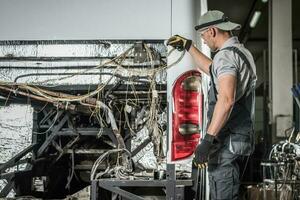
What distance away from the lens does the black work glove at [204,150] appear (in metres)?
2.55

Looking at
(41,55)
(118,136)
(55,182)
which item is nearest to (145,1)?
(41,55)

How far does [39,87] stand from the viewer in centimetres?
336

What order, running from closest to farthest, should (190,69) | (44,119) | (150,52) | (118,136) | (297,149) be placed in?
(190,69) → (150,52) → (118,136) → (44,119) → (297,149)

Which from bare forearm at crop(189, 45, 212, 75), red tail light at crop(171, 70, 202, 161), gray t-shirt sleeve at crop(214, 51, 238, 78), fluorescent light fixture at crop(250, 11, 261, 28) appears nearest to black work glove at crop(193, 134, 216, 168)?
red tail light at crop(171, 70, 202, 161)

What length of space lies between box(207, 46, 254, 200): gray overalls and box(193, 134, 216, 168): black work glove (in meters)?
0.14

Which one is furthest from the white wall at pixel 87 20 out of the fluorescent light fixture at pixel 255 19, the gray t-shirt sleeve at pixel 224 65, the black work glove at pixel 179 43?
the fluorescent light fixture at pixel 255 19

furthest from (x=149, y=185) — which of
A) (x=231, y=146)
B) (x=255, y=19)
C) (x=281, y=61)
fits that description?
(x=255, y=19)

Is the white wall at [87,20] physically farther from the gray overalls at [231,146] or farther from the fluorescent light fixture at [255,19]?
the fluorescent light fixture at [255,19]

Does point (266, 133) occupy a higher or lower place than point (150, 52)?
lower

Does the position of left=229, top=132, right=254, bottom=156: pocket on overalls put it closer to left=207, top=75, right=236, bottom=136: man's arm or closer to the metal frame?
left=207, top=75, right=236, bottom=136: man's arm

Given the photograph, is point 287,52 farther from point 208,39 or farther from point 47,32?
point 47,32

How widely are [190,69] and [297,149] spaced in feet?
12.2

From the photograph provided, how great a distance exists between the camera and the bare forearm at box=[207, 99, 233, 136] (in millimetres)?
2566

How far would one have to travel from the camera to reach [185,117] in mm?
2691
